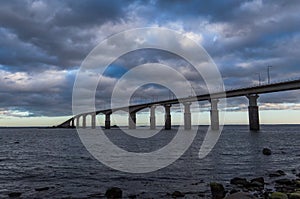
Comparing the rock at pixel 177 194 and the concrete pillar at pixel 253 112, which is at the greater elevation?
the concrete pillar at pixel 253 112

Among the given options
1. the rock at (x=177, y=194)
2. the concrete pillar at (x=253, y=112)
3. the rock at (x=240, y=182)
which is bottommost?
the rock at (x=177, y=194)

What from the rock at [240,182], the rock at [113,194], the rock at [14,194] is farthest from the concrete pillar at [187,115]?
the rock at [14,194]

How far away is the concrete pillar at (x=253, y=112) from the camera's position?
105400 millimetres

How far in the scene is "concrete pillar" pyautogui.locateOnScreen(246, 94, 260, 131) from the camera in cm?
10540

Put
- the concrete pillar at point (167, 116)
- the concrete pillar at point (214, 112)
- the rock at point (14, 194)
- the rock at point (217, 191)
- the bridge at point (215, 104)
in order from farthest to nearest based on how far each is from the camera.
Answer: the concrete pillar at point (167, 116), the concrete pillar at point (214, 112), the bridge at point (215, 104), the rock at point (14, 194), the rock at point (217, 191)

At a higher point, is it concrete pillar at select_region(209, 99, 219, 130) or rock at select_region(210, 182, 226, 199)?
concrete pillar at select_region(209, 99, 219, 130)

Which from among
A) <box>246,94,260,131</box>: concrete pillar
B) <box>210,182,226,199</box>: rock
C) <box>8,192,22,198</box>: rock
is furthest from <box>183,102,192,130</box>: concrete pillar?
<box>8,192,22,198</box>: rock

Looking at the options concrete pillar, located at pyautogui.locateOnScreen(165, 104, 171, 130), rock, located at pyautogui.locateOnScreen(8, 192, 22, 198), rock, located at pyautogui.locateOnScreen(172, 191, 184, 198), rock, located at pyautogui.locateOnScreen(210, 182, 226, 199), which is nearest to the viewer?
rock, located at pyautogui.locateOnScreen(210, 182, 226, 199)

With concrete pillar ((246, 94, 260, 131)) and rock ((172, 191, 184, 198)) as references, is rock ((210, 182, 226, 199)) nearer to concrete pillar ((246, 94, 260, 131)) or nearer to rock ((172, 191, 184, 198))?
rock ((172, 191, 184, 198))

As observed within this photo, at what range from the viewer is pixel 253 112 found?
4309 inches

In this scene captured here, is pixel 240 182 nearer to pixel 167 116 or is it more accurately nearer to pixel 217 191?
pixel 217 191

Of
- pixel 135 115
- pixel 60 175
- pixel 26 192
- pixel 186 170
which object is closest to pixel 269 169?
pixel 186 170

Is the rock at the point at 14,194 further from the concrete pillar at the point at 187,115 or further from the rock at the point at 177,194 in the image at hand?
the concrete pillar at the point at 187,115

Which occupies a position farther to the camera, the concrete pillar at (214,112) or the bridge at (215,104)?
the concrete pillar at (214,112)
